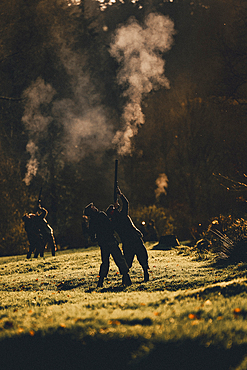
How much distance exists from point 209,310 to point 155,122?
94.0ft

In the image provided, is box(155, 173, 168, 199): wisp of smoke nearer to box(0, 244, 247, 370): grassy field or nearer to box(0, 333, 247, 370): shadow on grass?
box(0, 244, 247, 370): grassy field

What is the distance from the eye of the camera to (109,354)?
172 inches

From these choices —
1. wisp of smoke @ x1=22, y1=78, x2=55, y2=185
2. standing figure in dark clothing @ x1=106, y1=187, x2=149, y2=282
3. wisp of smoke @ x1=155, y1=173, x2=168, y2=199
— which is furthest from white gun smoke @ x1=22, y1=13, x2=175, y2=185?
standing figure in dark clothing @ x1=106, y1=187, x2=149, y2=282

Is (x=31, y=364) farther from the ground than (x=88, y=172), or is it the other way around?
(x=88, y=172)

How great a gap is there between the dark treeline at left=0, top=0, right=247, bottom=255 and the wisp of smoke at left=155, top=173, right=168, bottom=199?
0.17m

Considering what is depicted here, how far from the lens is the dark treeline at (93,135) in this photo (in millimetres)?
25312

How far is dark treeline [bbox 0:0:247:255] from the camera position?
25312mm

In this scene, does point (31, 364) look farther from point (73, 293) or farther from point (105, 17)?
point (105, 17)

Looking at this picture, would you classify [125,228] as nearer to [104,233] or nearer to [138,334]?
[104,233]

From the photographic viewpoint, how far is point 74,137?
1163 inches

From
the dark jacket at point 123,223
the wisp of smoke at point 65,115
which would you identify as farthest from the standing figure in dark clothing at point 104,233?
the wisp of smoke at point 65,115

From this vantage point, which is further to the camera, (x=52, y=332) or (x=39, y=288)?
(x=39, y=288)

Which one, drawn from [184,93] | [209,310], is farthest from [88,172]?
[209,310]

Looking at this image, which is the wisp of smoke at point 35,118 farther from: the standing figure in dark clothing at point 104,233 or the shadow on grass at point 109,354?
the shadow on grass at point 109,354
